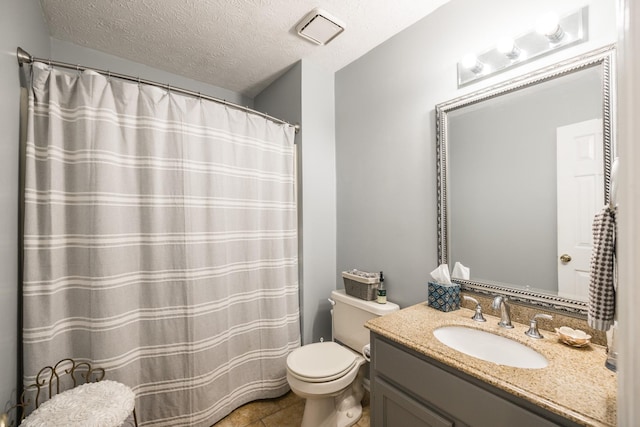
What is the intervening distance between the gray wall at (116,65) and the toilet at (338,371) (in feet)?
6.99

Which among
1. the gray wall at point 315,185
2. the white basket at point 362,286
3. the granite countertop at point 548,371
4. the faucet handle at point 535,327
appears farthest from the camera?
the gray wall at point 315,185

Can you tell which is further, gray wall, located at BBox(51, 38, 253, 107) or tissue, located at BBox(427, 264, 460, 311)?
gray wall, located at BBox(51, 38, 253, 107)

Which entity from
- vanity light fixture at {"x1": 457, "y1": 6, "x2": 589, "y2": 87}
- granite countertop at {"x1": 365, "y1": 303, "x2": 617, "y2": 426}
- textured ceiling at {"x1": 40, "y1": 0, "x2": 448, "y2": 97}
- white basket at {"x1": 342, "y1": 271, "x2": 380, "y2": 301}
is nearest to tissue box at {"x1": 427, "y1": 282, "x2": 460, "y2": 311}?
granite countertop at {"x1": 365, "y1": 303, "x2": 617, "y2": 426}

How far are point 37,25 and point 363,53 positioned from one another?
1.89 m

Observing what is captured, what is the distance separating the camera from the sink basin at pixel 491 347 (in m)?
1.01

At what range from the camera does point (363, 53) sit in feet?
6.38

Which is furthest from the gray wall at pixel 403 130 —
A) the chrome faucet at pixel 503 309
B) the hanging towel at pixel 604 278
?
the hanging towel at pixel 604 278

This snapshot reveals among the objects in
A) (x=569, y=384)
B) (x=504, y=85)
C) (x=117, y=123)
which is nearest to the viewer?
(x=569, y=384)

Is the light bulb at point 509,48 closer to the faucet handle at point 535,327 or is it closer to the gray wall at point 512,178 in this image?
the gray wall at point 512,178

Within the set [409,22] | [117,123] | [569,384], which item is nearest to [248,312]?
[117,123]

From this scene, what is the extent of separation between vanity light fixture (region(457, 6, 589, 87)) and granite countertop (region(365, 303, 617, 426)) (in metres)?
1.18

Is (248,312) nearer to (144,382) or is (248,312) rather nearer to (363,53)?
(144,382)

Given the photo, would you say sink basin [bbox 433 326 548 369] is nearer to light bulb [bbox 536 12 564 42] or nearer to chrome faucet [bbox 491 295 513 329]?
chrome faucet [bbox 491 295 513 329]

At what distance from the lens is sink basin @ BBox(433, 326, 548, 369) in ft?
3.32
